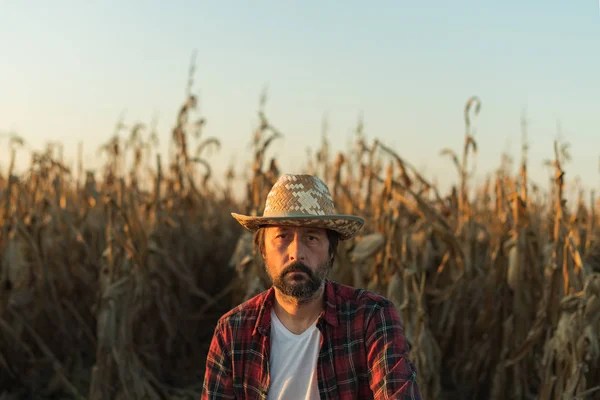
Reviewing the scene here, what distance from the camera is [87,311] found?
4383mm

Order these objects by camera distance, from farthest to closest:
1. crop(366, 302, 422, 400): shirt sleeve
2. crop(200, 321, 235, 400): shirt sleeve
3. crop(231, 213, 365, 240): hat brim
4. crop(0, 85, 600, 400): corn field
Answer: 1. crop(0, 85, 600, 400): corn field
2. crop(200, 321, 235, 400): shirt sleeve
3. crop(231, 213, 365, 240): hat brim
4. crop(366, 302, 422, 400): shirt sleeve

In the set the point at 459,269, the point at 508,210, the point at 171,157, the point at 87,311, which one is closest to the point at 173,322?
the point at 87,311

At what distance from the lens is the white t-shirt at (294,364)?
198 cm

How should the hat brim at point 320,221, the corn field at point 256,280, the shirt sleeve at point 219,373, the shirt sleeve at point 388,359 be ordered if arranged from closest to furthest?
the shirt sleeve at point 388,359 → the hat brim at point 320,221 → the shirt sleeve at point 219,373 → the corn field at point 256,280

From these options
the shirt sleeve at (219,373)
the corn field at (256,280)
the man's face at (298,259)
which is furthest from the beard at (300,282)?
the corn field at (256,280)

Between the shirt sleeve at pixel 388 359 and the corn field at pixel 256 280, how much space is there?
125 cm

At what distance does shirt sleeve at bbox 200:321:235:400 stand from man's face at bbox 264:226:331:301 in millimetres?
264

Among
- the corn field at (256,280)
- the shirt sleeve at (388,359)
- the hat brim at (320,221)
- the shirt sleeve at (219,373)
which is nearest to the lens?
the shirt sleeve at (388,359)

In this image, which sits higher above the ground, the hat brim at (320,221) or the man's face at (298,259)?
the hat brim at (320,221)

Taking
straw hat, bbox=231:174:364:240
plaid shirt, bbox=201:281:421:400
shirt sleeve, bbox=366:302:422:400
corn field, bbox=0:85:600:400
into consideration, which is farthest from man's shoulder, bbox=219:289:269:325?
corn field, bbox=0:85:600:400

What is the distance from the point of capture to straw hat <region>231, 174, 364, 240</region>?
6.37 ft

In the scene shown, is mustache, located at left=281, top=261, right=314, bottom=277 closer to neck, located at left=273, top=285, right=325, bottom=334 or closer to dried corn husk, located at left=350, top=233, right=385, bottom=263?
neck, located at left=273, top=285, right=325, bottom=334

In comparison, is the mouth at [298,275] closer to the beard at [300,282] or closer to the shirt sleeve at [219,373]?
the beard at [300,282]

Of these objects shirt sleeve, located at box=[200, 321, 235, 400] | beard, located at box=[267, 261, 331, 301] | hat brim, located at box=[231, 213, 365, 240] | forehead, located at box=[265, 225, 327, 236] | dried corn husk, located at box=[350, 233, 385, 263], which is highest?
hat brim, located at box=[231, 213, 365, 240]
